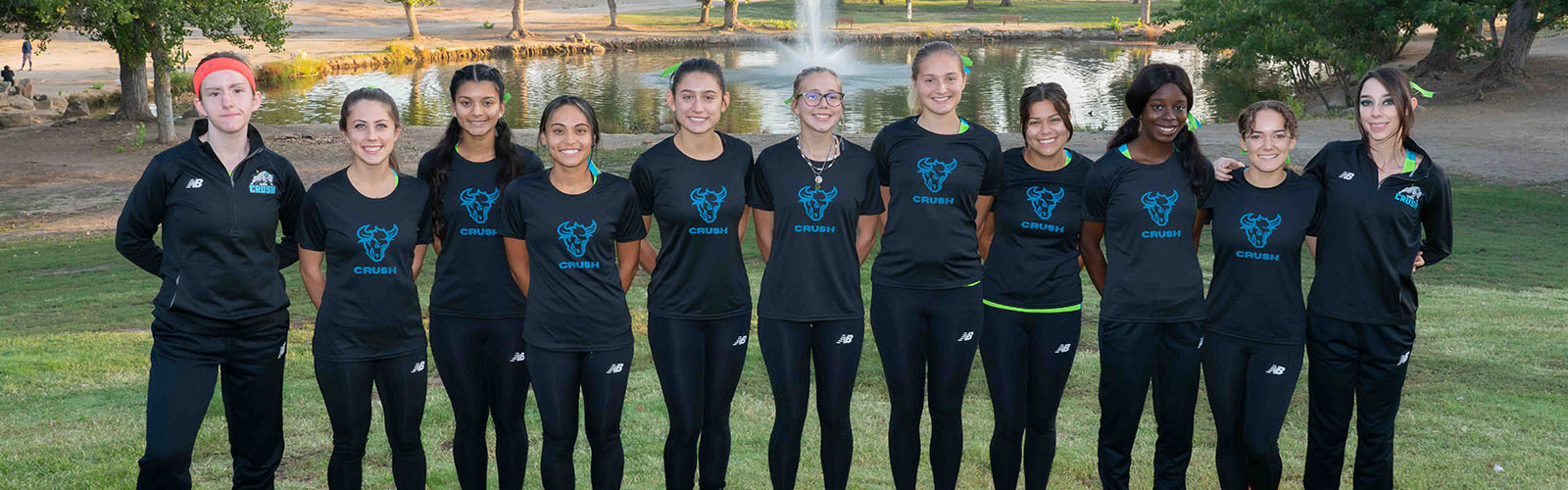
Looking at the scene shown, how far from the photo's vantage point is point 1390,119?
521 centimetres

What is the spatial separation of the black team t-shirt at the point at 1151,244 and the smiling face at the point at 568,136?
2211 mm

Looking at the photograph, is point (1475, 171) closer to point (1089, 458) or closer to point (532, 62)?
point (1089, 458)

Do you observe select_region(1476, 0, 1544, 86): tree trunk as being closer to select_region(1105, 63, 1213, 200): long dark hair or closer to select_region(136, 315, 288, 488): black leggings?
select_region(1105, 63, 1213, 200): long dark hair

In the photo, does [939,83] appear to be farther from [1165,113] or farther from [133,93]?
[133,93]

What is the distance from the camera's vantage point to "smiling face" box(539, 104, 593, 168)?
515 centimetres

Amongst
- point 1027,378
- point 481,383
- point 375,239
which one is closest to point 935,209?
point 1027,378

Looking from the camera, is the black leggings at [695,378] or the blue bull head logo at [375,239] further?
the black leggings at [695,378]

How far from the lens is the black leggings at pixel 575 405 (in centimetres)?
513

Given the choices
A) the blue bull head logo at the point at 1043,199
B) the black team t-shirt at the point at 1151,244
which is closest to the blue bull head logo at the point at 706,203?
the blue bull head logo at the point at 1043,199

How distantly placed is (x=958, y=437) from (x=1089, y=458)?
148cm

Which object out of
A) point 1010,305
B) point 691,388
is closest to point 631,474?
point 691,388

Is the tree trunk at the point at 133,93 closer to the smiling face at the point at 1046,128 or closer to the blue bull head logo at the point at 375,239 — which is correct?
the blue bull head logo at the point at 375,239

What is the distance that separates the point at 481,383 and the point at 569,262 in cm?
80

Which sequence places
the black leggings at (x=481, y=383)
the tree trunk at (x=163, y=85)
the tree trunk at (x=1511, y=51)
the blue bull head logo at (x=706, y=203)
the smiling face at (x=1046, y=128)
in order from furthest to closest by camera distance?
the tree trunk at (x=1511, y=51)
the tree trunk at (x=163, y=85)
the smiling face at (x=1046, y=128)
the black leggings at (x=481, y=383)
the blue bull head logo at (x=706, y=203)
